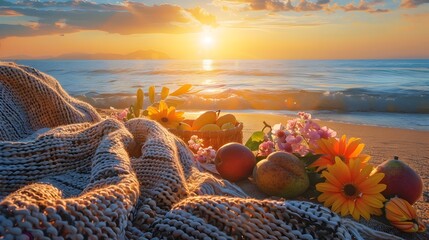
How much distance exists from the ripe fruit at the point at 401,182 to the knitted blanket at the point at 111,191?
1.41ft

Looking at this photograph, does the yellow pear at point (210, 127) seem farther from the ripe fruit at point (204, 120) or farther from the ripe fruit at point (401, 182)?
the ripe fruit at point (401, 182)

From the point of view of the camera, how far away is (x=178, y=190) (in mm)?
1724

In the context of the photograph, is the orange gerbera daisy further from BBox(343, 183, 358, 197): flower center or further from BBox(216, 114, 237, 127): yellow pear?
BBox(216, 114, 237, 127): yellow pear

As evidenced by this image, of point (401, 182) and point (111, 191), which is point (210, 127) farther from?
point (111, 191)

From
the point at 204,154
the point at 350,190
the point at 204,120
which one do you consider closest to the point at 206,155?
the point at 204,154

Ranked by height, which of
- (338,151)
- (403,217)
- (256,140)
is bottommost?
(403,217)

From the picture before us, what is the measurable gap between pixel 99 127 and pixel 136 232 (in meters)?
0.91

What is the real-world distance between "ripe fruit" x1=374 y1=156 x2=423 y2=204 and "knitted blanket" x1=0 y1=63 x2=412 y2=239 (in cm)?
43

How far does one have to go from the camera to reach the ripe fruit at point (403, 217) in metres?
2.17

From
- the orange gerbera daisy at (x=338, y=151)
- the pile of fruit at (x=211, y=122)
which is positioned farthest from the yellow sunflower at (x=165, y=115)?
the orange gerbera daisy at (x=338, y=151)

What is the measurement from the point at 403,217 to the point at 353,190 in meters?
0.29

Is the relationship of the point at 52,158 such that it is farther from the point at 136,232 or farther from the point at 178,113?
the point at 178,113

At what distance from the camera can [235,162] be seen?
284 centimetres

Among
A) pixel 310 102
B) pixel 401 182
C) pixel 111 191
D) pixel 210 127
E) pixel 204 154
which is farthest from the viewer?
pixel 310 102
